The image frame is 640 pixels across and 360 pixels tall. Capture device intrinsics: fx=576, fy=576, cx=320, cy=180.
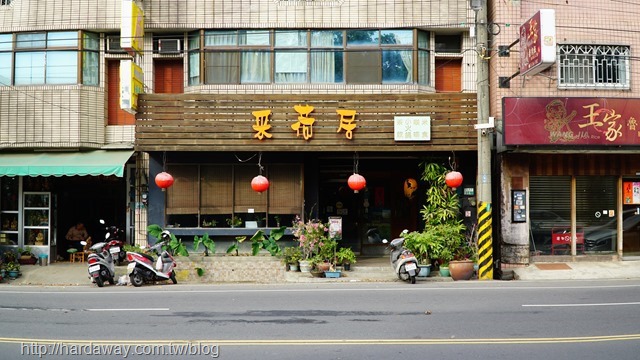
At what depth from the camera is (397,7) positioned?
16.9 meters

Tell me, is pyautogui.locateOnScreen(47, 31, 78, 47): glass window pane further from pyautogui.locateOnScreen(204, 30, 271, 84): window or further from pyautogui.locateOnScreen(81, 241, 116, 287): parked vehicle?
pyautogui.locateOnScreen(81, 241, 116, 287): parked vehicle

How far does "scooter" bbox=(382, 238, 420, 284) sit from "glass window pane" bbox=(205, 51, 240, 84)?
678 centimetres

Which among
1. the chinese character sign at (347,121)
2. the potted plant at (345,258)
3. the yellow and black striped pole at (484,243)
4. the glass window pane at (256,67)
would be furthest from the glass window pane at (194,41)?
the yellow and black striped pole at (484,243)

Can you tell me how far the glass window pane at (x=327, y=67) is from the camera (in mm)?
16984

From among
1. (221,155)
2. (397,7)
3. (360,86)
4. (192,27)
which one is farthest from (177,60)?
(397,7)

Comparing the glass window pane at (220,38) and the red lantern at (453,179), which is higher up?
the glass window pane at (220,38)

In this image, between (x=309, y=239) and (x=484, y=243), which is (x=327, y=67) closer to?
(x=309, y=239)

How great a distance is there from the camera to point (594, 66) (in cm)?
1691

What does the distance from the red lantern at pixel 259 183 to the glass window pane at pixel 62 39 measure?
22.9ft

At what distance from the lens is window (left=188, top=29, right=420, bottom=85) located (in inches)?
668

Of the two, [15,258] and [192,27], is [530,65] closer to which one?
[192,27]

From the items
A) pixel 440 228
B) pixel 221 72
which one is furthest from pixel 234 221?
pixel 440 228

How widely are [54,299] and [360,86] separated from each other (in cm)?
983

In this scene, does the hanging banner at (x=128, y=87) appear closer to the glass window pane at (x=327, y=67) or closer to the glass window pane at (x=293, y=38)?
the glass window pane at (x=293, y=38)
